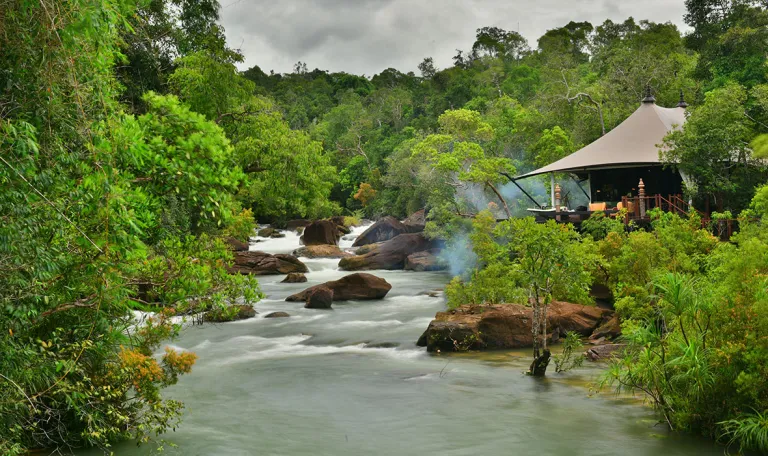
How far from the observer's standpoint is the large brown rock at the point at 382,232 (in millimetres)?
36406

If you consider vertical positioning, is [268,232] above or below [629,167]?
below

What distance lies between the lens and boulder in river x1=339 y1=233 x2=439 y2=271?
3148 centimetres

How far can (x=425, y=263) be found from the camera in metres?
31.1

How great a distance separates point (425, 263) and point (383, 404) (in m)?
19.8

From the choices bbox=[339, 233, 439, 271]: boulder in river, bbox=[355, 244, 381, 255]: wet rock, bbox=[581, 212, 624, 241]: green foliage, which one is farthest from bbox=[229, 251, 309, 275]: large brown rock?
bbox=[581, 212, 624, 241]: green foliage

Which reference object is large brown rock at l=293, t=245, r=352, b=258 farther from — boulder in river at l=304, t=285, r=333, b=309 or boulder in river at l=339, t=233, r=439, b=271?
boulder in river at l=304, t=285, r=333, b=309

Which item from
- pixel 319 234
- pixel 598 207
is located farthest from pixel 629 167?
pixel 319 234

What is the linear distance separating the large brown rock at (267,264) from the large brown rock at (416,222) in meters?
8.22

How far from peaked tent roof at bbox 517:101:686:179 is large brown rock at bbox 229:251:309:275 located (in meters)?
10.6

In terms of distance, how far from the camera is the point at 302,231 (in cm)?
3988

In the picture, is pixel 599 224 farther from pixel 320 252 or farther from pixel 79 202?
pixel 79 202

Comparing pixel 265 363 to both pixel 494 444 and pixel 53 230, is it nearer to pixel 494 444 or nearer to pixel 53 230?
pixel 494 444

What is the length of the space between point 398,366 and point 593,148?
1439 centimetres

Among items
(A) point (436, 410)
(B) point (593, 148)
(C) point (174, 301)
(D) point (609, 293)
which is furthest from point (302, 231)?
(C) point (174, 301)
